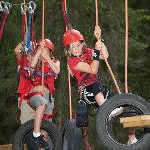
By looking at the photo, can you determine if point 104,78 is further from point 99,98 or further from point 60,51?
point 99,98

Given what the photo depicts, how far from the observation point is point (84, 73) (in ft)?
20.7

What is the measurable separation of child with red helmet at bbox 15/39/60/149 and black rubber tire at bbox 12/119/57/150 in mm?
150

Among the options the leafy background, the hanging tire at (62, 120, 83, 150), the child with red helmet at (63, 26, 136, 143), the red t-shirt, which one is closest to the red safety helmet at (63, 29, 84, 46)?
the child with red helmet at (63, 26, 136, 143)

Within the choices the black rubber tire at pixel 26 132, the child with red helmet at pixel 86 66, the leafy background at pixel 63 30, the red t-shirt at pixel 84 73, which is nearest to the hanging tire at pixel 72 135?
the child with red helmet at pixel 86 66

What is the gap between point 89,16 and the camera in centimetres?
996

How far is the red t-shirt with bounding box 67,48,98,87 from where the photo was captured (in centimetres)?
630

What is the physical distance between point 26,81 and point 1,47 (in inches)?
140

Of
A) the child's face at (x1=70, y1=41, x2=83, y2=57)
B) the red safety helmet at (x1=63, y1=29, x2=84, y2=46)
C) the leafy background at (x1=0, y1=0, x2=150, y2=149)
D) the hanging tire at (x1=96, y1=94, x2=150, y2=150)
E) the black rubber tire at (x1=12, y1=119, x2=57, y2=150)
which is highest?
the leafy background at (x1=0, y1=0, x2=150, y2=149)

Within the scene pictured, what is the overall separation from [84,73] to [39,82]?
64 centimetres

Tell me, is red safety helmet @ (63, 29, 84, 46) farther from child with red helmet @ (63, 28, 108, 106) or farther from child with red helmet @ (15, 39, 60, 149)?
child with red helmet @ (15, 39, 60, 149)

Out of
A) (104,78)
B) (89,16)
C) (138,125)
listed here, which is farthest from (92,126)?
(138,125)

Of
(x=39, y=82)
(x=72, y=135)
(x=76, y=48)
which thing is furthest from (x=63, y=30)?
(x=72, y=135)

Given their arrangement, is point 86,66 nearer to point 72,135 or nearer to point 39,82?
point 39,82

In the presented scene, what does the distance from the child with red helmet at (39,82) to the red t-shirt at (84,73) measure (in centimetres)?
26
